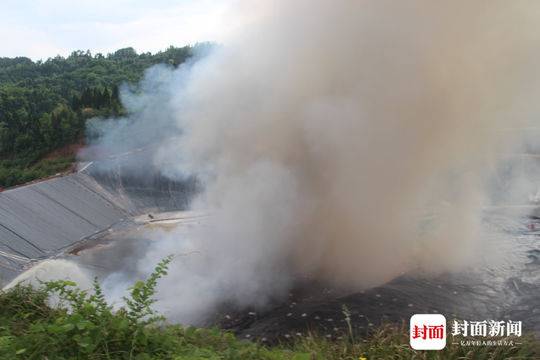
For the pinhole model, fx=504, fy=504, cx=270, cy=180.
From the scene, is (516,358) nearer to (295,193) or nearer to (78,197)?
(295,193)

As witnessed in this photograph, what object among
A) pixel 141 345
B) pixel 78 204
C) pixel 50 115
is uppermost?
pixel 50 115

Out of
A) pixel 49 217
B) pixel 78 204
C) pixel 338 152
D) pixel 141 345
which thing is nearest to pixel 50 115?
pixel 78 204

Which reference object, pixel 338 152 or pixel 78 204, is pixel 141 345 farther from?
pixel 78 204

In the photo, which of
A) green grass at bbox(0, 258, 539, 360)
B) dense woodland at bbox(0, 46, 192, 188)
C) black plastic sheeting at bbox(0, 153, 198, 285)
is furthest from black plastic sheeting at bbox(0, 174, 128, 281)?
green grass at bbox(0, 258, 539, 360)

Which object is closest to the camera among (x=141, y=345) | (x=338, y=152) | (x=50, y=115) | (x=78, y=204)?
(x=141, y=345)

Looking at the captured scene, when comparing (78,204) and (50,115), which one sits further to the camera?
(50,115)

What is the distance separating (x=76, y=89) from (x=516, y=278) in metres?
60.0

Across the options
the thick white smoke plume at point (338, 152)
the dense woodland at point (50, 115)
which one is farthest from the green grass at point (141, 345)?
the dense woodland at point (50, 115)

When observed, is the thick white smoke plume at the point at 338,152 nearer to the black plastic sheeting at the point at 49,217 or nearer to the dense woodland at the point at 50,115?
the black plastic sheeting at the point at 49,217

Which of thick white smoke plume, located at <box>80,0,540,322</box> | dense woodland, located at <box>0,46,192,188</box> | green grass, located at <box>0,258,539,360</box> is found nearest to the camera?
green grass, located at <box>0,258,539,360</box>

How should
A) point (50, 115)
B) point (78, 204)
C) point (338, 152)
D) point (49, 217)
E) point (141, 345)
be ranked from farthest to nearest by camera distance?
point (50, 115) < point (78, 204) < point (49, 217) < point (338, 152) < point (141, 345)

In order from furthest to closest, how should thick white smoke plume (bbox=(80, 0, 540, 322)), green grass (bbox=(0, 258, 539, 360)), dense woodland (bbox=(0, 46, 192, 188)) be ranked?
dense woodland (bbox=(0, 46, 192, 188)), thick white smoke plume (bbox=(80, 0, 540, 322)), green grass (bbox=(0, 258, 539, 360))

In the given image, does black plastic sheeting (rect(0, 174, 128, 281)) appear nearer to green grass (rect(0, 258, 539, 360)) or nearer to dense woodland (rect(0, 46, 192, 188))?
dense woodland (rect(0, 46, 192, 188))

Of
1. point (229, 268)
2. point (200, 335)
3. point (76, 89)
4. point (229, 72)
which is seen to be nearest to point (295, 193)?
point (229, 268)
